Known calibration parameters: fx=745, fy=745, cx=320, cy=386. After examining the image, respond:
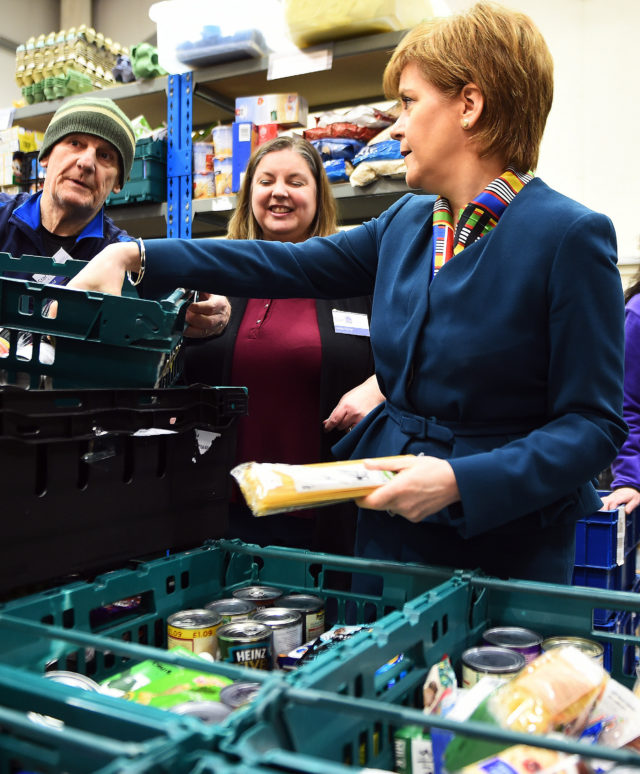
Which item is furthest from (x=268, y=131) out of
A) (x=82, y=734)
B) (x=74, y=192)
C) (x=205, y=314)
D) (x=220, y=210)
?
(x=82, y=734)

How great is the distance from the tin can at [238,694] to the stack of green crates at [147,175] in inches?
116

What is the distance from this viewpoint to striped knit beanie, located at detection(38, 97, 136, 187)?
2.14 meters

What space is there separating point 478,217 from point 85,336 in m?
0.62

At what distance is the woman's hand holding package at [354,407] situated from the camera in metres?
1.70

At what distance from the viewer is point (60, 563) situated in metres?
0.97

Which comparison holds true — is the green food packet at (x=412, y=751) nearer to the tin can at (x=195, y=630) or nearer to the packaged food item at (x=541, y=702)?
the packaged food item at (x=541, y=702)

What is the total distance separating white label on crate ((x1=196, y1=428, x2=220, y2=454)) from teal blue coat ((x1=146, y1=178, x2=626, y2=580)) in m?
0.25

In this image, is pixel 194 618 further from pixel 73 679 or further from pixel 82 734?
pixel 82 734

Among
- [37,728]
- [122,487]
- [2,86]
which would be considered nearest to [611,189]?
[122,487]

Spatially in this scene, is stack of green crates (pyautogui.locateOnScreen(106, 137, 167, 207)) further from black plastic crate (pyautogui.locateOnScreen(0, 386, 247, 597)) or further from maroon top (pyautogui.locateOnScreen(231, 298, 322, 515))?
black plastic crate (pyautogui.locateOnScreen(0, 386, 247, 597))

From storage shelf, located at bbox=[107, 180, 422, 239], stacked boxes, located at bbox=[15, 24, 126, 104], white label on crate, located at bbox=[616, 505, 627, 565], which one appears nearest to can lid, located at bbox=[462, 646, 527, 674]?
white label on crate, located at bbox=[616, 505, 627, 565]

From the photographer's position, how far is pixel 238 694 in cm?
83

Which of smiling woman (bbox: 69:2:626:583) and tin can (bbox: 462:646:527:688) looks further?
smiling woman (bbox: 69:2:626:583)

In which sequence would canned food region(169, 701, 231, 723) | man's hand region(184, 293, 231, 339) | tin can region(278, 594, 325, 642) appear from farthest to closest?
man's hand region(184, 293, 231, 339) → tin can region(278, 594, 325, 642) → canned food region(169, 701, 231, 723)
